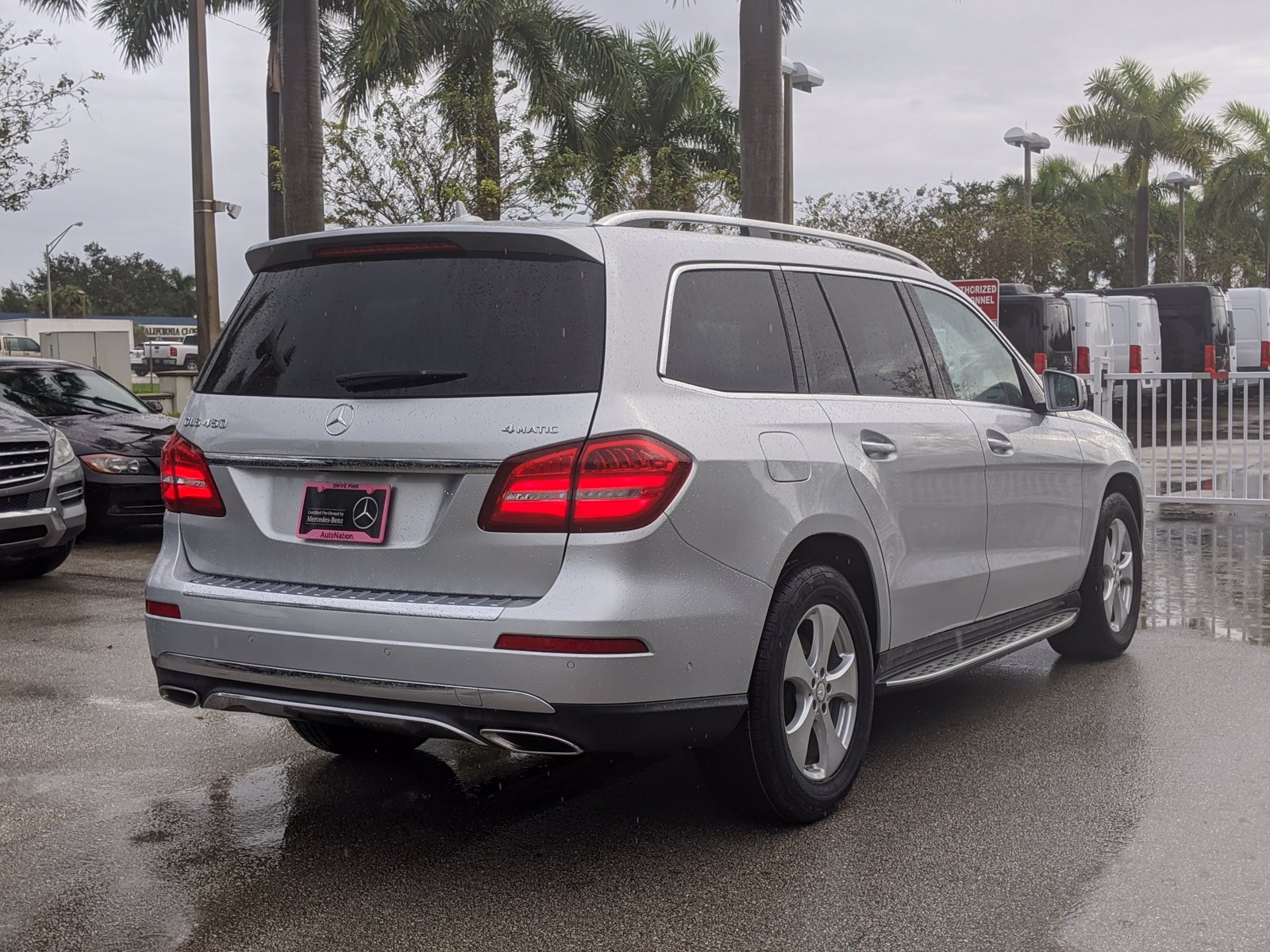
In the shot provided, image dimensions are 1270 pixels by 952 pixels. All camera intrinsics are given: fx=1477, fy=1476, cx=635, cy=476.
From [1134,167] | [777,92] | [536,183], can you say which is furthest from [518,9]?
[1134,167]

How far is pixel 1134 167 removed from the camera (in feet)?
140

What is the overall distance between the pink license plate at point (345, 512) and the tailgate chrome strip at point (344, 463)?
62 millimetres

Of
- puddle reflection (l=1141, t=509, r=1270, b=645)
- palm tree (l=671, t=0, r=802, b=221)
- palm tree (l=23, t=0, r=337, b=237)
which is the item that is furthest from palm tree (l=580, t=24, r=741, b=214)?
puddle reflection (l=1141, t=509, r=1270, b=645)

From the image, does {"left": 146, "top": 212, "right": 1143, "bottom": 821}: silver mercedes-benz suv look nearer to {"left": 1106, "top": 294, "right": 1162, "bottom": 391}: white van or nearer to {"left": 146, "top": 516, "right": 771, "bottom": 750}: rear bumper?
{"left": 146, "top": 516, "right": 771, "bottom": 750}: rear bumper

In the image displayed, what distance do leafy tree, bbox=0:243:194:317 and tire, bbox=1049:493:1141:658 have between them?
129944mm

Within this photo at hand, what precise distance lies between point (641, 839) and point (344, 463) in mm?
1451

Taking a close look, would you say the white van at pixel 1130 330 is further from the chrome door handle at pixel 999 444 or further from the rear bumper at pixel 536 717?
the rear bumper at pixel 536 717

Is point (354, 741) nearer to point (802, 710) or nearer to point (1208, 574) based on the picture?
point (802, 710)

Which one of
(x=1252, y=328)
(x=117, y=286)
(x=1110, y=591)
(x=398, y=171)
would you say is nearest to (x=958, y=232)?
(x=1252, y=328)

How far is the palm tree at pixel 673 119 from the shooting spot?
1240 inches

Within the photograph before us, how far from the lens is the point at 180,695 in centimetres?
448

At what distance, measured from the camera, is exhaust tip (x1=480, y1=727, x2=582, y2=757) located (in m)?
3.93

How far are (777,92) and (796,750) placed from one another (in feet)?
33.4

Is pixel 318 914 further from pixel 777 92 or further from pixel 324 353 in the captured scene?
pixel 777 92
